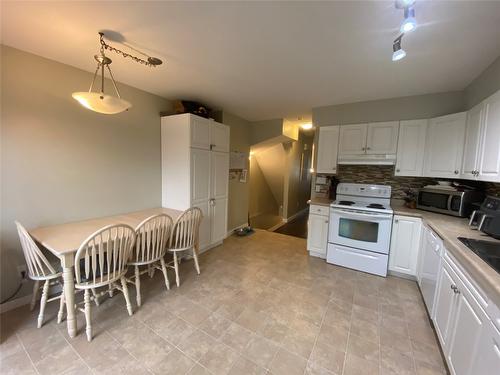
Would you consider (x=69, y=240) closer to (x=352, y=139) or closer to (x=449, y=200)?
(x=352, y=139)

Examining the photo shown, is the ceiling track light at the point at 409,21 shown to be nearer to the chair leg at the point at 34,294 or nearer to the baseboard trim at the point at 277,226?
the chair leg at the point at 34,294

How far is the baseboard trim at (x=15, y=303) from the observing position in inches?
75.2

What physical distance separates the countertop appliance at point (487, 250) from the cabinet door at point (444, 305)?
0.24m

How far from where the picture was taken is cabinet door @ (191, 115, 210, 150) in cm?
289

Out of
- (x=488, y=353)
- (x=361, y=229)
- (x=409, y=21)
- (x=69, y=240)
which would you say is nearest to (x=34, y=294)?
(x=69, y=240)

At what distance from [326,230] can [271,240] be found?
1208 mm

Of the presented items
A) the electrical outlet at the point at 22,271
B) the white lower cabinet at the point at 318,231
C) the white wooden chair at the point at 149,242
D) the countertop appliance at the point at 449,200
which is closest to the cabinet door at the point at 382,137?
the countertop appliance at the point at 449,200

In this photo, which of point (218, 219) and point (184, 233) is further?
point (218, 219)

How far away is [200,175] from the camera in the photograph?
308 centimetres

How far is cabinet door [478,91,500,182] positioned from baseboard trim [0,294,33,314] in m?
4.33

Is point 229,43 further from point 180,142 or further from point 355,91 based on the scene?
point 355,91

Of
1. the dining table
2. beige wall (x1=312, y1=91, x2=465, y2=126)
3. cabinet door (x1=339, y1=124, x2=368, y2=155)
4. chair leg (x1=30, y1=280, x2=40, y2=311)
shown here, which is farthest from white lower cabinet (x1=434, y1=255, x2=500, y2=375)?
chair leg (x1=30, y1=280, x2=40, y2=311)

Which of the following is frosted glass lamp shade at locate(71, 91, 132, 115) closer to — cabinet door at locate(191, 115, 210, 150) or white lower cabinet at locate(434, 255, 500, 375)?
cabinet door at locate(191, 115, 210, 150)

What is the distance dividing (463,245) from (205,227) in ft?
9.49
